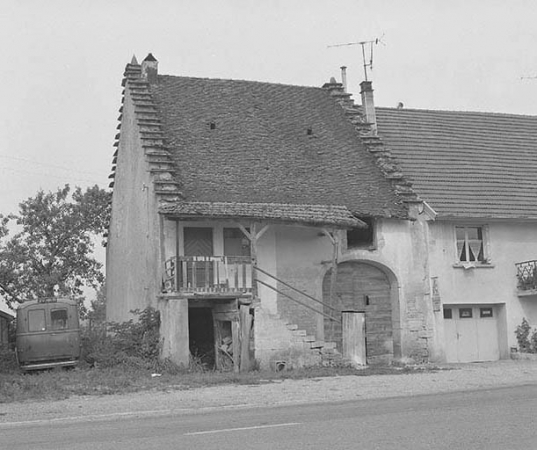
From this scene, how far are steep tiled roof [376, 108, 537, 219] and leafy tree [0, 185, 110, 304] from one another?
1662 cm

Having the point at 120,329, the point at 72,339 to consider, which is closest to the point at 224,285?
the point at 120,329

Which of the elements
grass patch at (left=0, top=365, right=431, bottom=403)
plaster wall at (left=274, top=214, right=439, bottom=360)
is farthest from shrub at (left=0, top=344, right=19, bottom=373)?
plaster wall at (left=274, top=214, right=439, bottom=360)

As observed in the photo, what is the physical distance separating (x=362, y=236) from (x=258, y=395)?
1234cm

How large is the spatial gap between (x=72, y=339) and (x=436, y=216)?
1247 cm

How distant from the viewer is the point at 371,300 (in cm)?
2819

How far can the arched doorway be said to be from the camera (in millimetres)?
27922

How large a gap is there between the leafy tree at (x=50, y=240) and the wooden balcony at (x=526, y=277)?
21203 mm

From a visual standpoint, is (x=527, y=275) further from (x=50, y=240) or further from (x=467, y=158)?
(x=50, y=240)

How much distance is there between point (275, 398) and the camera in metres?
16.2

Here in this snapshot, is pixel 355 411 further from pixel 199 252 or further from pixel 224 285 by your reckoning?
pixel 199 252

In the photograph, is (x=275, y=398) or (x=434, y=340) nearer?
(x=275, y=398)

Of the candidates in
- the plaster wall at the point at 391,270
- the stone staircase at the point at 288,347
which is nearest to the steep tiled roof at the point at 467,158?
the plaster wall at the point at 391,270

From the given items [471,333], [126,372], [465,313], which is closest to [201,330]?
[126,372]

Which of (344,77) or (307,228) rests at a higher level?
(344,77)
